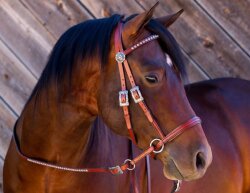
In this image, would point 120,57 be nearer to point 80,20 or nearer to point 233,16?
point 80,20

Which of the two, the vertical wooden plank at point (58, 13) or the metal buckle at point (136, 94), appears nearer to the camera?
the metal buckle at point (136, 94)

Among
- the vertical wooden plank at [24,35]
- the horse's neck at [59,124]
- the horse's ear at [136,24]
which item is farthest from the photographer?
the vertical wooden plank at [24,35]

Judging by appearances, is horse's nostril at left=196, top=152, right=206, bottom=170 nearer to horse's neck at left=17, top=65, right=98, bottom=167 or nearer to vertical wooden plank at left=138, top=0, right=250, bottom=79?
horse's neck at left=17, top=65, right=98, bottom=167

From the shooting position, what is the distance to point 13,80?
321 cm

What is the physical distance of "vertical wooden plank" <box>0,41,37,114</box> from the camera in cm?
319

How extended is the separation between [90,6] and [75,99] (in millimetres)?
1312

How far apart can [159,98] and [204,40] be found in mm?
1507

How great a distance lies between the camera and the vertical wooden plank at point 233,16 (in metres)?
3.26

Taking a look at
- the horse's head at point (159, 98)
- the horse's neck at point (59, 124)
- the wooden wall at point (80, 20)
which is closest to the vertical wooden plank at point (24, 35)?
the wooden wall at point (80, 20)

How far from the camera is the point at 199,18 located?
3256 millimetres

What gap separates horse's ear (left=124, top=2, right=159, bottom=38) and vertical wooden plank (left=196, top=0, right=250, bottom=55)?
1.47m

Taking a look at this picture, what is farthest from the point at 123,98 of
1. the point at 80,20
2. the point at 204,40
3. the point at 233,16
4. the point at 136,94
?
the point at 233,16

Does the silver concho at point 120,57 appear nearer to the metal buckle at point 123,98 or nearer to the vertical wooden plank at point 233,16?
the metal buckle at point 123,98

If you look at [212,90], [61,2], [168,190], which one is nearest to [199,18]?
[212,90]
